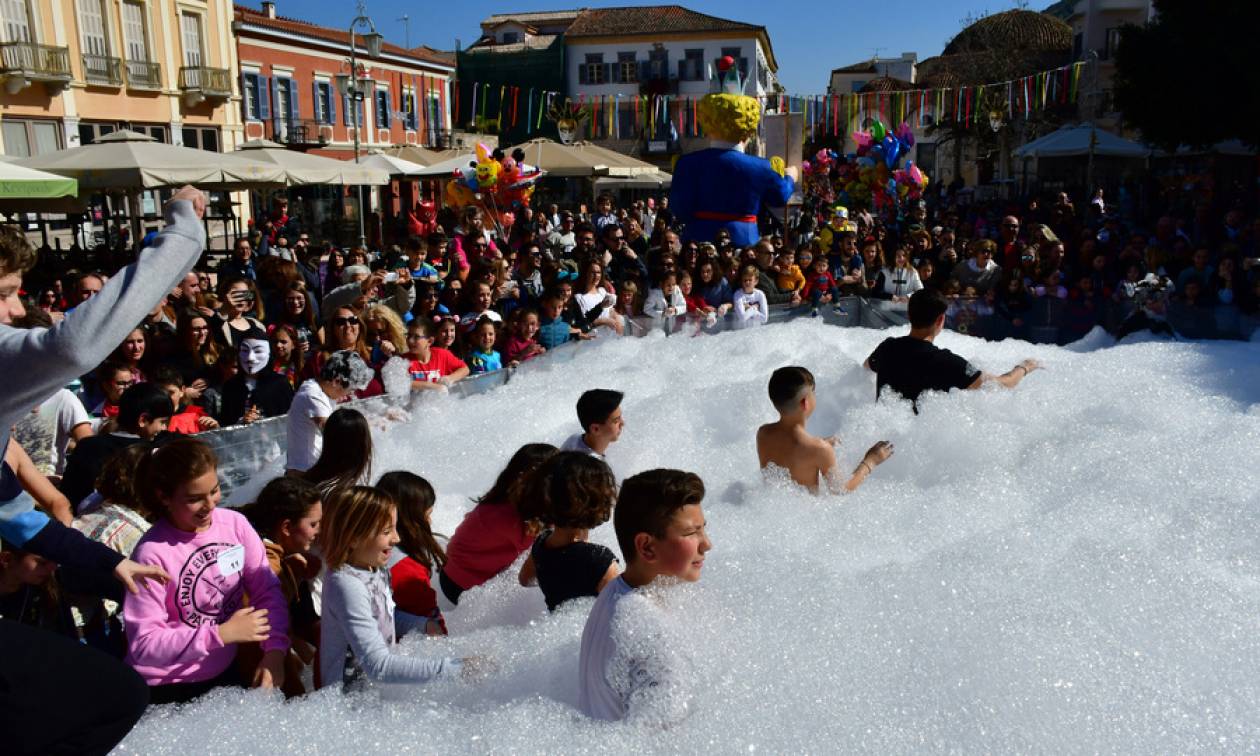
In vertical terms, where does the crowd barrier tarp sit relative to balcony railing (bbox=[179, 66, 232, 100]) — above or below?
below

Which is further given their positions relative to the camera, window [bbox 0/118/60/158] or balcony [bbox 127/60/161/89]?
balcony [bbox 127/60/161/89]

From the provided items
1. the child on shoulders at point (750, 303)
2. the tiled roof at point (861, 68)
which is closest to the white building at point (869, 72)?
the tiled roof at point (861, 68)

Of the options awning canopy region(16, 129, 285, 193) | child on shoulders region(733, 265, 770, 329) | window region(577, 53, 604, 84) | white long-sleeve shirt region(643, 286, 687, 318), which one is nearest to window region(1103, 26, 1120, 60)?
window region(577, 53, 604, 84)

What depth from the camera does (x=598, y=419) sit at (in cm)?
398

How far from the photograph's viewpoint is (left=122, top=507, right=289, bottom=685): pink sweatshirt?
8.55 ft

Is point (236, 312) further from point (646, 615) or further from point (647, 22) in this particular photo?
point (647, 22)

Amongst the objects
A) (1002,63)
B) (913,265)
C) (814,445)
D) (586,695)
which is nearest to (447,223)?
(913,265)

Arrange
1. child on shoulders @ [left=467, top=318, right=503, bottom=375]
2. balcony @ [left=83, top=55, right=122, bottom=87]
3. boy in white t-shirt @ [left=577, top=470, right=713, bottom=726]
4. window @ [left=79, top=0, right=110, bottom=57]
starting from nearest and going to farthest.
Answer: boy in white t-shirt @ [left=577, top=470, right=713, bottom=726] → child on shoulders @ [left=467, top=318, right=503, bottom=375] → balcony @ [left=83, top=55, right=122, bottom=87] → window @ [left=79, top=0, right=110, bottom=57]

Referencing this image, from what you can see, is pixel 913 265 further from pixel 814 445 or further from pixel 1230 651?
pixel 1230 651

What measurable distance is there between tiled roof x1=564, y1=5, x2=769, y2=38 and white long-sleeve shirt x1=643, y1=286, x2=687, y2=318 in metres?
41.6

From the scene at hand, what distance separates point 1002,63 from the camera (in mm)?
37250

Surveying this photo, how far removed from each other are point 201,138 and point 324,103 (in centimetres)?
783

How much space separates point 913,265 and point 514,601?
709 cm

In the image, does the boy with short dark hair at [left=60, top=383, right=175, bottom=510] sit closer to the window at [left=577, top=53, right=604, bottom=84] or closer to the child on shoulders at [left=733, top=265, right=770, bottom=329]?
the child on shoulders at [left=733, top=265, right=770, bottom=329]
